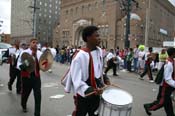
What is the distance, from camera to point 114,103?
4.05 meters

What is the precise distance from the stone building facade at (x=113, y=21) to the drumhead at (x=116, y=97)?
59.6 meters

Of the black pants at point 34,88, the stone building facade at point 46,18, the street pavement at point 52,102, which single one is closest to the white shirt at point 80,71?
the black pants at point 34,88

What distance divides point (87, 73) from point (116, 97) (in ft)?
1.73

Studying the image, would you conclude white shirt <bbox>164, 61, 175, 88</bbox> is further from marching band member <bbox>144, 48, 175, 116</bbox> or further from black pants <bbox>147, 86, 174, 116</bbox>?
black pants <bbox>147, 86, 174, 116</bbox>

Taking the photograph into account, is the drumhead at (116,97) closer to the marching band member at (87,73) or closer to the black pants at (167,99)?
the marching band member at (87,73)

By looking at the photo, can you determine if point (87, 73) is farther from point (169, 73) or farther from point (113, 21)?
point (113, 21)

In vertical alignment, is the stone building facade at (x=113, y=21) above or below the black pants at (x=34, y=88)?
above

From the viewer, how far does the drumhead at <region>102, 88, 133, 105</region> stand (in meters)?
4.11

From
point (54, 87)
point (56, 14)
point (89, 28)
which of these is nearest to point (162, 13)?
A: point (56, 14)

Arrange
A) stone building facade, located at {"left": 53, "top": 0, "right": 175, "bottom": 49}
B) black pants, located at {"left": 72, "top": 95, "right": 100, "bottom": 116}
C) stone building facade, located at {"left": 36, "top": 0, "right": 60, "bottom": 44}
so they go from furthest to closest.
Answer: stone building facade, located at {"left": 36, "top": 0, "right": 60, "bottom": 44} < stone building facade, located at {"left": 53, "top": 0, "right": 175, "bottom": 49} < black pants, located at {"left": 72, "top": 95, "right": 100, "bottom": 116}

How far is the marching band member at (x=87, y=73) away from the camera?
4355 mm

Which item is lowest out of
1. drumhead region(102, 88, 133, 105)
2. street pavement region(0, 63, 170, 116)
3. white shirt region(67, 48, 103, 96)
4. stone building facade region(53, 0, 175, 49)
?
street pavement region(0, 63, 170, 116)

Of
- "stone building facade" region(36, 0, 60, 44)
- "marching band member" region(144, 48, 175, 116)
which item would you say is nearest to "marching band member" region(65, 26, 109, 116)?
"marching band member" region(144, 48, 175, 116)

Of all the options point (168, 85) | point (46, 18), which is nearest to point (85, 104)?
point (168, 85)
